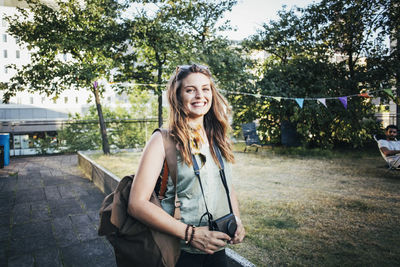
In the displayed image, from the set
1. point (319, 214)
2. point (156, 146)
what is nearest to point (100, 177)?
point (319, 214)

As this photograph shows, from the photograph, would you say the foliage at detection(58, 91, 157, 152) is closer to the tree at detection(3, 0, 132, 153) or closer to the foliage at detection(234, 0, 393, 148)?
the tree at detection(3, 0, 132, 153)

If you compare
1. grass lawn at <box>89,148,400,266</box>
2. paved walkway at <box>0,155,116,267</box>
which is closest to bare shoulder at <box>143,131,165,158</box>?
grass lawn at <box>89,148,400,266</box>

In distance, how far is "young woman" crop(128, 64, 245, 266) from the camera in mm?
1216

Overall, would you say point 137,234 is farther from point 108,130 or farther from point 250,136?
point 108,130

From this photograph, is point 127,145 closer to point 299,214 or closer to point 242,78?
point 242,78

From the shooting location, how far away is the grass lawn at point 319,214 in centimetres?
285

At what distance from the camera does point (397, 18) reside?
10.0 m

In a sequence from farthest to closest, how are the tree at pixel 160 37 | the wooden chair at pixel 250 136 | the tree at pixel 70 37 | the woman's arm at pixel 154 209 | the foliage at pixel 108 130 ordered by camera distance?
the foliage at pixel 108 130 < the wooden chair at pixel 250 136 < the tree at pixel 160 37 < the tree at pixel 70 37 < the woman's arm at pixel 154 209

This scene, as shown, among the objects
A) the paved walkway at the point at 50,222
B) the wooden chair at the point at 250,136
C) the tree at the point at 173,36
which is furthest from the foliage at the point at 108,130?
the paved walkway at the point at 50,222

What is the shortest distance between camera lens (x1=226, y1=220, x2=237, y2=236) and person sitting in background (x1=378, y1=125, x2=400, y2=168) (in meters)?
6.54

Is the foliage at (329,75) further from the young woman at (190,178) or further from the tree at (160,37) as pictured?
the young woman at (190,178)

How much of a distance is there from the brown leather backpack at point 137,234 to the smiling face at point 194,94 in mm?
199

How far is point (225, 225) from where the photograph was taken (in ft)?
4.30

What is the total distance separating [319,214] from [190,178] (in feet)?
11.1
